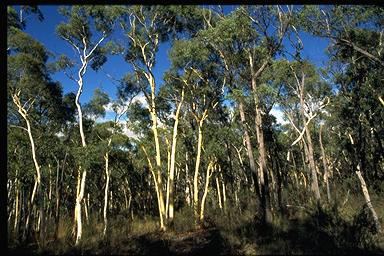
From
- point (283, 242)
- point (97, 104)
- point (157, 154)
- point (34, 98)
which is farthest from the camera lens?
point (97, 104)

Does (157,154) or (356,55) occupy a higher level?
(356,55)

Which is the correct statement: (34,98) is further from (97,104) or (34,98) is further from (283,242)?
(283,242)

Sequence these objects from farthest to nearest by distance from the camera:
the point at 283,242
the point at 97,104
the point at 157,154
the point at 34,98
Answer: the point at 97,104 < the point at 34,98 < the point at 157,154 < the point at 283,242

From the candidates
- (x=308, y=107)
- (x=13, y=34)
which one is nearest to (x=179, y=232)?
(x=13, y=34)

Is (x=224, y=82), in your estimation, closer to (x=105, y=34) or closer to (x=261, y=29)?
(x=261, y=29)

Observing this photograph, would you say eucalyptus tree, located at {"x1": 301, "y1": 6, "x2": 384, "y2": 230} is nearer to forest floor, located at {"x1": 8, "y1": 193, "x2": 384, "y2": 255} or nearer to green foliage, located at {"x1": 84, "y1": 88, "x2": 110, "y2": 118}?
forest floor, located at {"x1": 8, "y1": 193, "x2": 384, "y2": 255}

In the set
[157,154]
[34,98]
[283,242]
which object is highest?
[34,98]

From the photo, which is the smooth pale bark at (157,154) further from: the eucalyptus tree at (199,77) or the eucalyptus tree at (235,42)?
the eucalyptus tree at (235,42)

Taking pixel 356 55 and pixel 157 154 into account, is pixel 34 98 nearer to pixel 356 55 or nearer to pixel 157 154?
pixel 157 154

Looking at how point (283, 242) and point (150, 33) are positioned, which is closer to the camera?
point (283, 242)

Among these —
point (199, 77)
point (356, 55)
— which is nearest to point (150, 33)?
point (199, 77)

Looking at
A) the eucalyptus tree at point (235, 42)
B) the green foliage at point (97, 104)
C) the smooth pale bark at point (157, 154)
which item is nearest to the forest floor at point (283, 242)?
the smooth pale bark at point (157, 154)

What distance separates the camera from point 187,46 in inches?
616

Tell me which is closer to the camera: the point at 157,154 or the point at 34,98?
the point at 157,154
